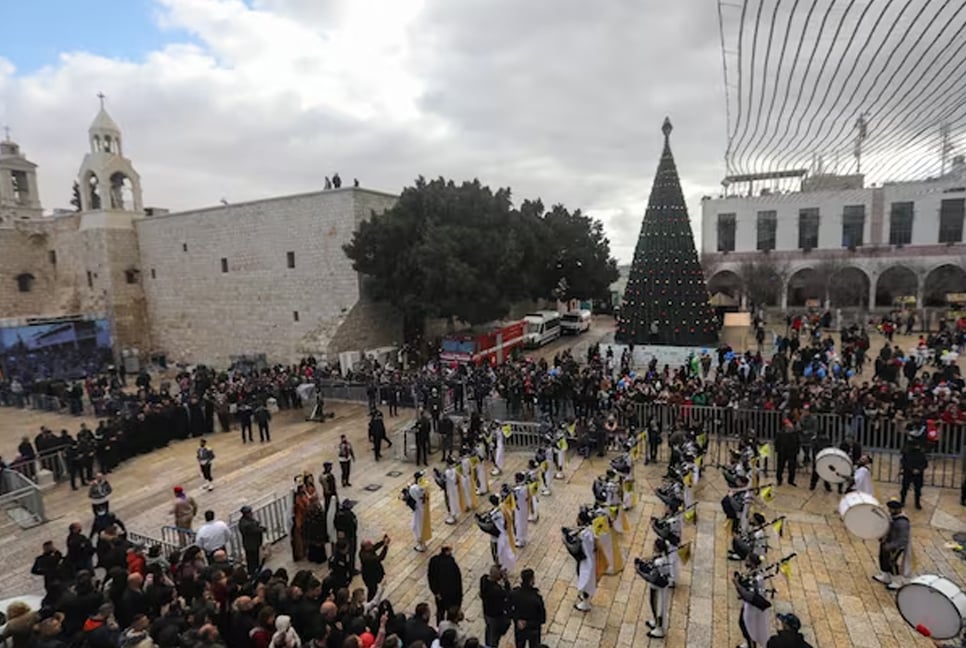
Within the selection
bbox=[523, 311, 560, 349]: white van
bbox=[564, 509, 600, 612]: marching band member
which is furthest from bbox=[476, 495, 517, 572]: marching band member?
bbox=[523, 311, 560, 349]: white van

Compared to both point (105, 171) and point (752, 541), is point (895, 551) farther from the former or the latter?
point (105, 171)

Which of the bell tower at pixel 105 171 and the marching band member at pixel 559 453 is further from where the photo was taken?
the bell tower at pixel 105 171

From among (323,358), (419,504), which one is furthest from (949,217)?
(419,504)

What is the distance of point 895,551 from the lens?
7.58 metres

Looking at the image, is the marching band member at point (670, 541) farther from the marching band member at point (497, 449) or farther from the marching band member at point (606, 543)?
the marching band member at point (497, 449)

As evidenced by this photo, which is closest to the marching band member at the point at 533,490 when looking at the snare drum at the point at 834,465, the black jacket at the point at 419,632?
the black jacket at the point at 419,632

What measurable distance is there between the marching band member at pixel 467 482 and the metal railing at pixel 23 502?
29.1ft

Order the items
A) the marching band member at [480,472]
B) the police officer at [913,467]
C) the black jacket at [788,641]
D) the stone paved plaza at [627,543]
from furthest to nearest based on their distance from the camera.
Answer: the marching band member at [480,472] < the police officer at [913,467] < the stone paved plaza at [627,543] < the black jacket at [788,641]

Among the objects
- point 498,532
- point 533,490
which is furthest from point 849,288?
point 498,532

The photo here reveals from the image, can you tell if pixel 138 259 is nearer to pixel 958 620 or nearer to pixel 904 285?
pixel 958 620

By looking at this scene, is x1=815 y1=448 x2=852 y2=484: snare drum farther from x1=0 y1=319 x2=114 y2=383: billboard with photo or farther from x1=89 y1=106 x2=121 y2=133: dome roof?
x1=89 y1=106 x2=121 y2=133: dome roof

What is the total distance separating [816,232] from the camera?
4059cm

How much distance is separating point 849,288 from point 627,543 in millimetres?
36680

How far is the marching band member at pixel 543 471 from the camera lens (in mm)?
10555
